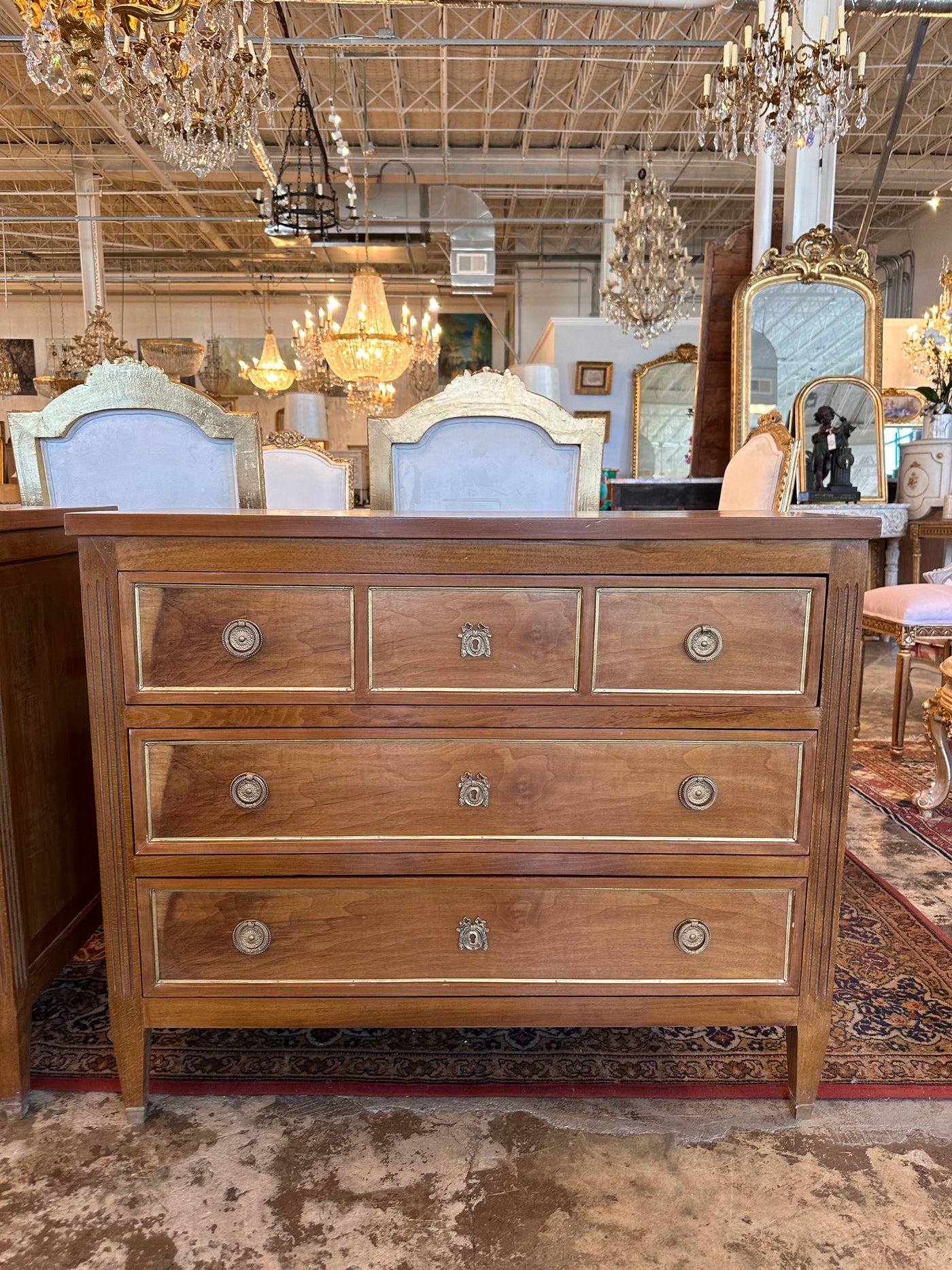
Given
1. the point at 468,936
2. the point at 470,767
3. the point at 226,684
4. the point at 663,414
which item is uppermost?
the point at 663,414

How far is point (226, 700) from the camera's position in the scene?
1.44 meters

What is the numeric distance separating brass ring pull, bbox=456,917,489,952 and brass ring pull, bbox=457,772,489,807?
0.23 m

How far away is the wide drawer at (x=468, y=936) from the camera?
151 cm

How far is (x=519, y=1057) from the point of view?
5.90ft

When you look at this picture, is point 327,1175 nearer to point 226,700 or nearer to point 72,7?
point 226,700

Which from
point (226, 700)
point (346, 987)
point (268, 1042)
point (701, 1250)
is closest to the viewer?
point (701, 1250)

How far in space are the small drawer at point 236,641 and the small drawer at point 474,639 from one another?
0.22ft

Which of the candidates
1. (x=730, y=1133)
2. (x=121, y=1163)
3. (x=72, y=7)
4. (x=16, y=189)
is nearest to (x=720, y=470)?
(x=72, y=7)

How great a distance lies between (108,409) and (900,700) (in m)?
3.68

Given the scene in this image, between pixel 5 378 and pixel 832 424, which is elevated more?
pixel 5 378

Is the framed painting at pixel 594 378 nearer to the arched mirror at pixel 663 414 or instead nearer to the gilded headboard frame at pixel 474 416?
the arched mirror at pixel 663 414

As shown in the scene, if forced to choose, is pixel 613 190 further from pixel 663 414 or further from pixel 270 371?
pixel 270 371

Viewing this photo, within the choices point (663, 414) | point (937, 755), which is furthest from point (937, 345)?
point (937, 755)

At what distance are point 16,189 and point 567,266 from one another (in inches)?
372
